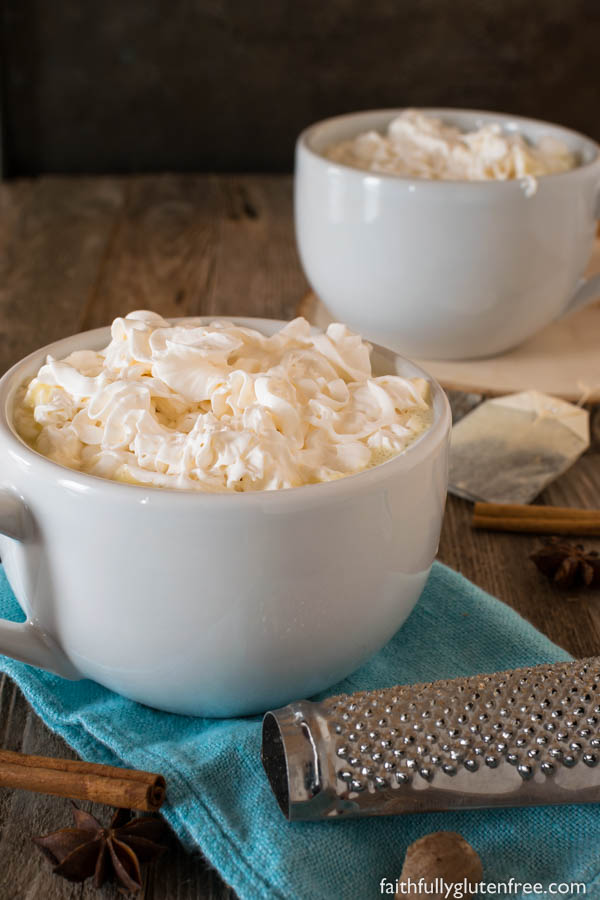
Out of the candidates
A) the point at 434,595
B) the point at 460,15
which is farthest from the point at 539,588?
the point at 460,15

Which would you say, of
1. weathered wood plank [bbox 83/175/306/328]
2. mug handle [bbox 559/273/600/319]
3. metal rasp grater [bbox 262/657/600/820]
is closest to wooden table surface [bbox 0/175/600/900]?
weathered wood plank [bbox 83/175/306/328]

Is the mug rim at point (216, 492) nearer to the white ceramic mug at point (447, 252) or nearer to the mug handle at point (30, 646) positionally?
the mug handle at point (30, 646)

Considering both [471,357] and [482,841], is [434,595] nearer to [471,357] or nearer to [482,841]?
[482,841]

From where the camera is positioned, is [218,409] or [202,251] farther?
[202,251]

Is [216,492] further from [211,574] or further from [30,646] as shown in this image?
[30,646]

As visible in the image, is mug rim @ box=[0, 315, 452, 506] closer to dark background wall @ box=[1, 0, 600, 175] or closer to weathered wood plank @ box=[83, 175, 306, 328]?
weathered wood plank @ box=[83, 175, 306, 328]

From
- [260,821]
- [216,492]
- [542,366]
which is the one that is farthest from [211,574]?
[542,366]

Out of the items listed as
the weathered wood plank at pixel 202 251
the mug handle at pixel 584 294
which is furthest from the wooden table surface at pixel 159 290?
the mug handle at pixel 584 294
